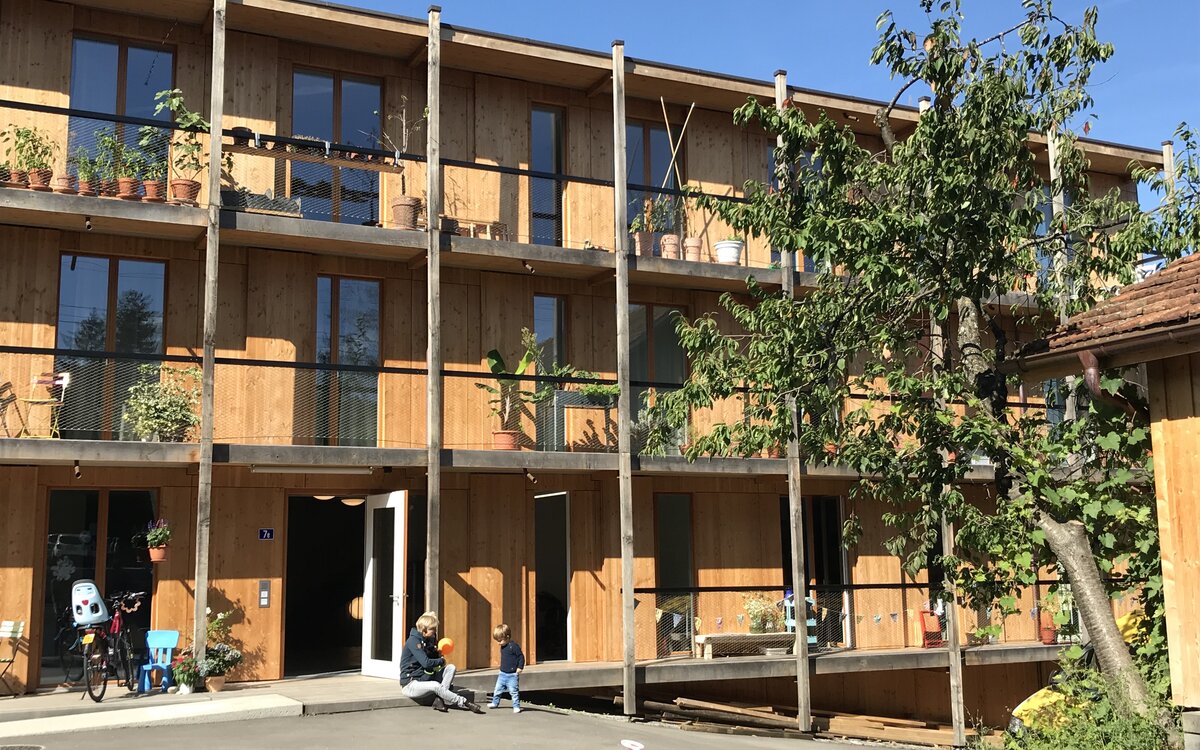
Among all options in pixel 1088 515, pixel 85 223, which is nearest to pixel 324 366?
A: pixel 85 223

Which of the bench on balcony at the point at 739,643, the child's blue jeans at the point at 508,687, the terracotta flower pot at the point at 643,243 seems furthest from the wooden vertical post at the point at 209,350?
the bench on balcony at the point at 739,643

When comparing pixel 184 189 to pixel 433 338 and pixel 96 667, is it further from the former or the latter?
pixel 96 667

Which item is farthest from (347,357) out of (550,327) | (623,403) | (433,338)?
(623,403)

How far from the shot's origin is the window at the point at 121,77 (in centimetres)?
1650

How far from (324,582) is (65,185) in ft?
25.8

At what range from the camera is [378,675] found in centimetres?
1655

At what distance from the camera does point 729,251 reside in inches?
763

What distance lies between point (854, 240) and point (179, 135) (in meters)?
10.2

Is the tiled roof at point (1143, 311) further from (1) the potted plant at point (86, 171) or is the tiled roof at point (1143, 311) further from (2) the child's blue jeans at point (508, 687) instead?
(1) the potted plant at point (86, 171)

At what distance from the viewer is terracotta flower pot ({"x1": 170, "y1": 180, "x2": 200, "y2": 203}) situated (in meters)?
15.8

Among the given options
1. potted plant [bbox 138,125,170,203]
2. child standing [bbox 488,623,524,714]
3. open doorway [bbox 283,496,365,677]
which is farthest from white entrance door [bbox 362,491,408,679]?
potted plant [bbox 138,125,170,203]

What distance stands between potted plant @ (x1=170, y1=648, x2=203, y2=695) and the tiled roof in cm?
1068

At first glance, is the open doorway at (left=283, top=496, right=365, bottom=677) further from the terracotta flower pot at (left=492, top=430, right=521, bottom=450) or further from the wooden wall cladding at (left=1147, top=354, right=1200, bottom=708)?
the wooden wall cladding at (left=1147, top=354, right=1200, bottom=708)

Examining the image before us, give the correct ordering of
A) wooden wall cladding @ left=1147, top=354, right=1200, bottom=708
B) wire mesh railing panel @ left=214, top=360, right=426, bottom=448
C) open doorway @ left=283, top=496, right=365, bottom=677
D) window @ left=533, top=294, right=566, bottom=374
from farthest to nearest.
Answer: open doorway @ left=283, top=496, right=365, bottom=677
window @ left=533, top=294, right=566, bottom=374
wire mesh railing panel @ left=214, top=360, right=426, bottom=448
wooden wall cladding @ left=1147, top=354, right=1200, bottom=708
